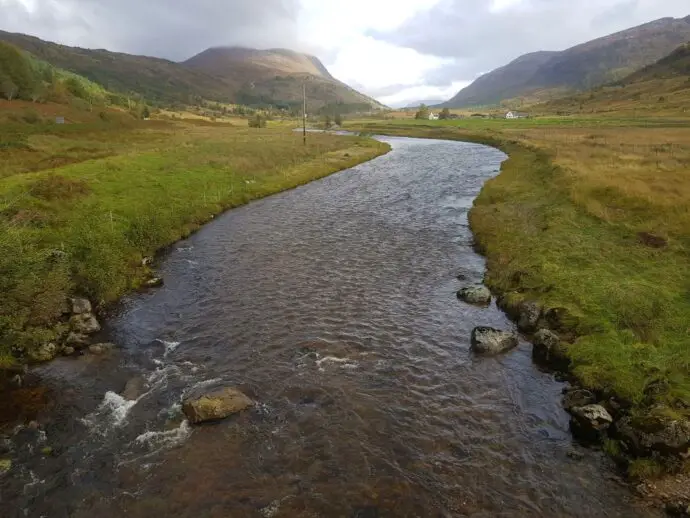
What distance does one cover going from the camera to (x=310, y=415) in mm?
17375

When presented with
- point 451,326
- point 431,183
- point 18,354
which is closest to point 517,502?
point 451,326

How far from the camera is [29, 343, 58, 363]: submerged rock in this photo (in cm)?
2064

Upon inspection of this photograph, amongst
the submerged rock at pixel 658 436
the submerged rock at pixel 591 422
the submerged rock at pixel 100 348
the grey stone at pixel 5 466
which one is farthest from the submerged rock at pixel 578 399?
the submerged rock at pixel 100 348

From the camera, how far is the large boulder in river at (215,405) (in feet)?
55.7

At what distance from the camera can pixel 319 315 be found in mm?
25344

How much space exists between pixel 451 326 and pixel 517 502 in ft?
37.1

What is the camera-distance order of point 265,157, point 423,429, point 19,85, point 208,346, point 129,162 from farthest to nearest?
point 19,85, point 265,157, point 129,162, point 208,346, point 423,429

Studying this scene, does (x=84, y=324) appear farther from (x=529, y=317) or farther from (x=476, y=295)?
(x=529, y=317)

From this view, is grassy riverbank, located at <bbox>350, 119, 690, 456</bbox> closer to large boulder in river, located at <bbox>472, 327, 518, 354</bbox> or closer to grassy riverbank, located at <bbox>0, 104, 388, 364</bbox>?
large boulder in river, located at <bbox>472, 327, 518, 354</bbox>

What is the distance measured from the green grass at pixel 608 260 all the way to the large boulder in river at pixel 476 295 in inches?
50.7

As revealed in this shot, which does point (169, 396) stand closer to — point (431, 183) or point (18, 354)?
point (18, 354)

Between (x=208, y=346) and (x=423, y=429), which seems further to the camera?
(x=208, y=346)

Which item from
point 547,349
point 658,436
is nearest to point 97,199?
point 547,349

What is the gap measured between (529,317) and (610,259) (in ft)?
27.0
